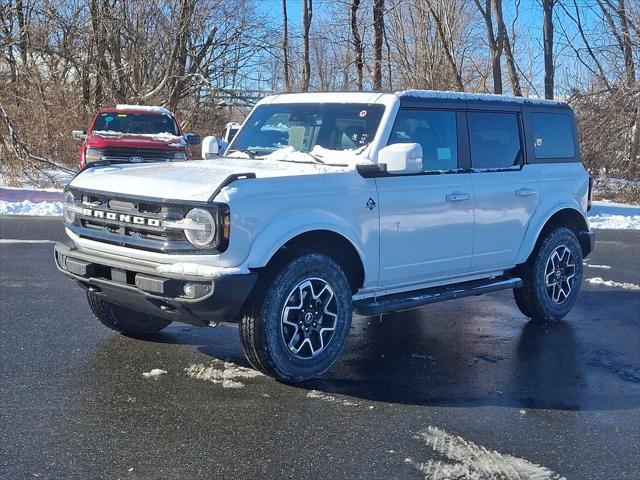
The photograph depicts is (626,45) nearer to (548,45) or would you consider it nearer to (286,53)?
(548,45)

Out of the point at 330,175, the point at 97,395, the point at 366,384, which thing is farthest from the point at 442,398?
the point at 97,395

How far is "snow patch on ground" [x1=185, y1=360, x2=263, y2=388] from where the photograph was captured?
5.23 metres

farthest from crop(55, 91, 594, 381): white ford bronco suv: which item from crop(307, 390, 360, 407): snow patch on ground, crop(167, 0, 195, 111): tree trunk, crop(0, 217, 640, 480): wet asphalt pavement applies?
crop(167, 0, 195, 111): tree trunk

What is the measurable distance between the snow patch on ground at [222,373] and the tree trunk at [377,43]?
68.1ft

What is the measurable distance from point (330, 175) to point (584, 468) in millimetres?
2425

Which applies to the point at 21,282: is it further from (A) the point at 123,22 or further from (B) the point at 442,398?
(A) the point at 123,22

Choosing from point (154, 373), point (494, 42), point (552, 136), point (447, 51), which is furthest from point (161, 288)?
point (494, 42)

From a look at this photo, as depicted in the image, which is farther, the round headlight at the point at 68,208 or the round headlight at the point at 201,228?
the round headlight at the point at 68,208

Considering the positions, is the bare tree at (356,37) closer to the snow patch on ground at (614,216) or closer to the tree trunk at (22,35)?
the tree trunk at (22,35)

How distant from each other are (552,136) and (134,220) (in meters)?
4.21

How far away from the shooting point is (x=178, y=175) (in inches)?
209

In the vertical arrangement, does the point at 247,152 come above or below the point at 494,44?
below

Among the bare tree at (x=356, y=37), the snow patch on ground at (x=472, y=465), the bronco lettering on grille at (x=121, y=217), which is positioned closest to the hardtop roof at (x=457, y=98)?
the bronco lettering on grille at (x=121, y=217)

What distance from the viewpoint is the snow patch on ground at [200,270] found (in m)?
4.69
